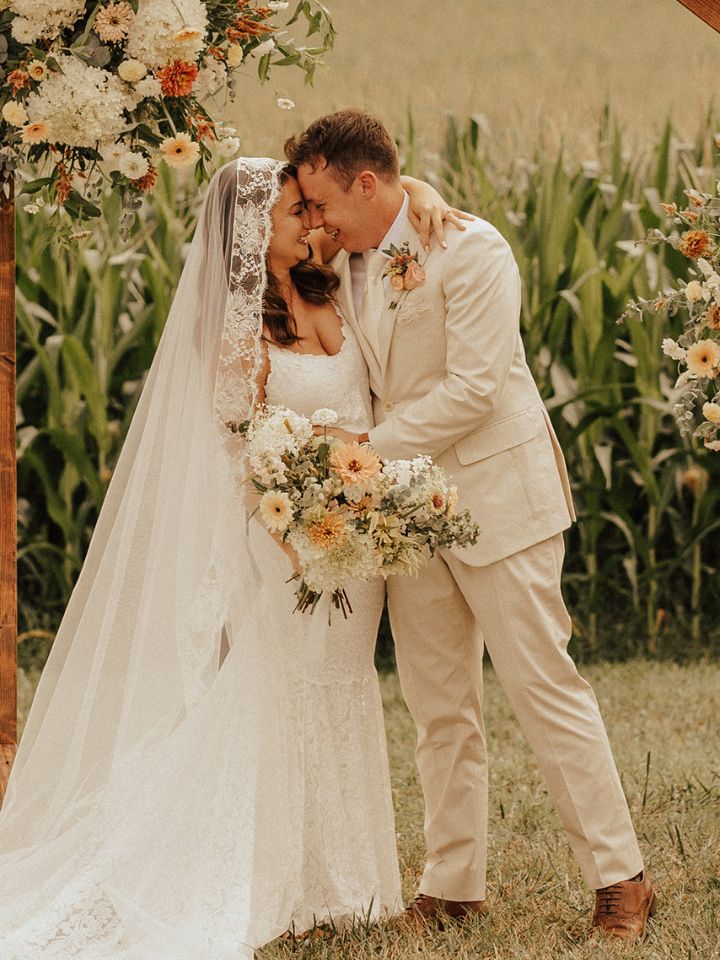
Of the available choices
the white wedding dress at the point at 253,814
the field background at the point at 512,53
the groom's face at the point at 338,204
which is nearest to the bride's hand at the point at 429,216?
the groom's face at the point at 338,204

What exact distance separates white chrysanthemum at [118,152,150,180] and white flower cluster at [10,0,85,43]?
282 millimetres

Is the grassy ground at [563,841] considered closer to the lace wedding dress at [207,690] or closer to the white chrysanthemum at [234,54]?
the lace wedding dress at [207,690]

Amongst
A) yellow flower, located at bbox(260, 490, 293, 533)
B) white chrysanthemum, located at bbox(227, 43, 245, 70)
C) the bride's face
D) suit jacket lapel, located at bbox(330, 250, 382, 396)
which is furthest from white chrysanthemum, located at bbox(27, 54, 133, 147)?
yellow flower, located at bbox(260, 490, 293, 533)

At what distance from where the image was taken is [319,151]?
298 cm

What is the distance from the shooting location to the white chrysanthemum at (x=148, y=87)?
8.72 feet

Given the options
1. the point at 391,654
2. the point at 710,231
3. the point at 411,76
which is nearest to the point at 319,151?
the point at 710,231

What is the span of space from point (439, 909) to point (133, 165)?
184 centimetres

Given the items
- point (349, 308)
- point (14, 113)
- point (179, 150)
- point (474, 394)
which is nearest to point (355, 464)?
point (474, 394)

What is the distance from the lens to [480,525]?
294 cm

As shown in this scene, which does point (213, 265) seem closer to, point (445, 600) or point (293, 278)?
point (293, 278)

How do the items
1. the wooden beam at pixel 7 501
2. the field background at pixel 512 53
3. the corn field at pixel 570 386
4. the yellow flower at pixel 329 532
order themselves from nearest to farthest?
the yellow flower at pixel 329 532 < the wooden beam at pixel 7 501 < the corn field at pixel 570 386 < the field background at pixel 512 53

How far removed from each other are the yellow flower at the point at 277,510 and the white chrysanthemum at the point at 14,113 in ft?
2.96

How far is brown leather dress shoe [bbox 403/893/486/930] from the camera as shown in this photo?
9.96 feet

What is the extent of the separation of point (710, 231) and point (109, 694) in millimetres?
1736
